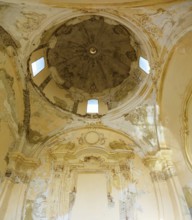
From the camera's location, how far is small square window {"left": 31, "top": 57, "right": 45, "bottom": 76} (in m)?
9.78

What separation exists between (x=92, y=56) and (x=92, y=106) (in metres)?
2.72

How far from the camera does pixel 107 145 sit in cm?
982

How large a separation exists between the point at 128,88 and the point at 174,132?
10.6 ft

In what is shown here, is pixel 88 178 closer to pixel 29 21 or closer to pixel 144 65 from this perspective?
pixel 144 65

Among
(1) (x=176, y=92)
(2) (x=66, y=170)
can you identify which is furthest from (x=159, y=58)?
(2) (x=66, y=170)

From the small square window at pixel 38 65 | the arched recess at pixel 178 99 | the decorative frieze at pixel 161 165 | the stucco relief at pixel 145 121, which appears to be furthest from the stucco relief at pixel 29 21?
the decorative frieze at pixel 161 165

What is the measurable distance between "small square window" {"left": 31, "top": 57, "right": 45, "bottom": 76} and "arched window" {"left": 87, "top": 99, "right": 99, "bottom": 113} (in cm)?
292

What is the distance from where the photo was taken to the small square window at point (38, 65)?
978cm

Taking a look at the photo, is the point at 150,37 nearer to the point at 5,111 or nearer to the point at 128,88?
the point at 128,88

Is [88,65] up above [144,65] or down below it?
above

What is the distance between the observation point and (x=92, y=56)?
11.7 metres

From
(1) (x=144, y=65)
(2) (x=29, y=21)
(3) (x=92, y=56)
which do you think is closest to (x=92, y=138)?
→ (1) (x=144, y=65)

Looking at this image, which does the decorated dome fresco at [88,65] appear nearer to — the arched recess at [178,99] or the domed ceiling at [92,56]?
the domed ceiling at [92,56]

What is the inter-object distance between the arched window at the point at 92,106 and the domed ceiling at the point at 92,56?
0.69m
